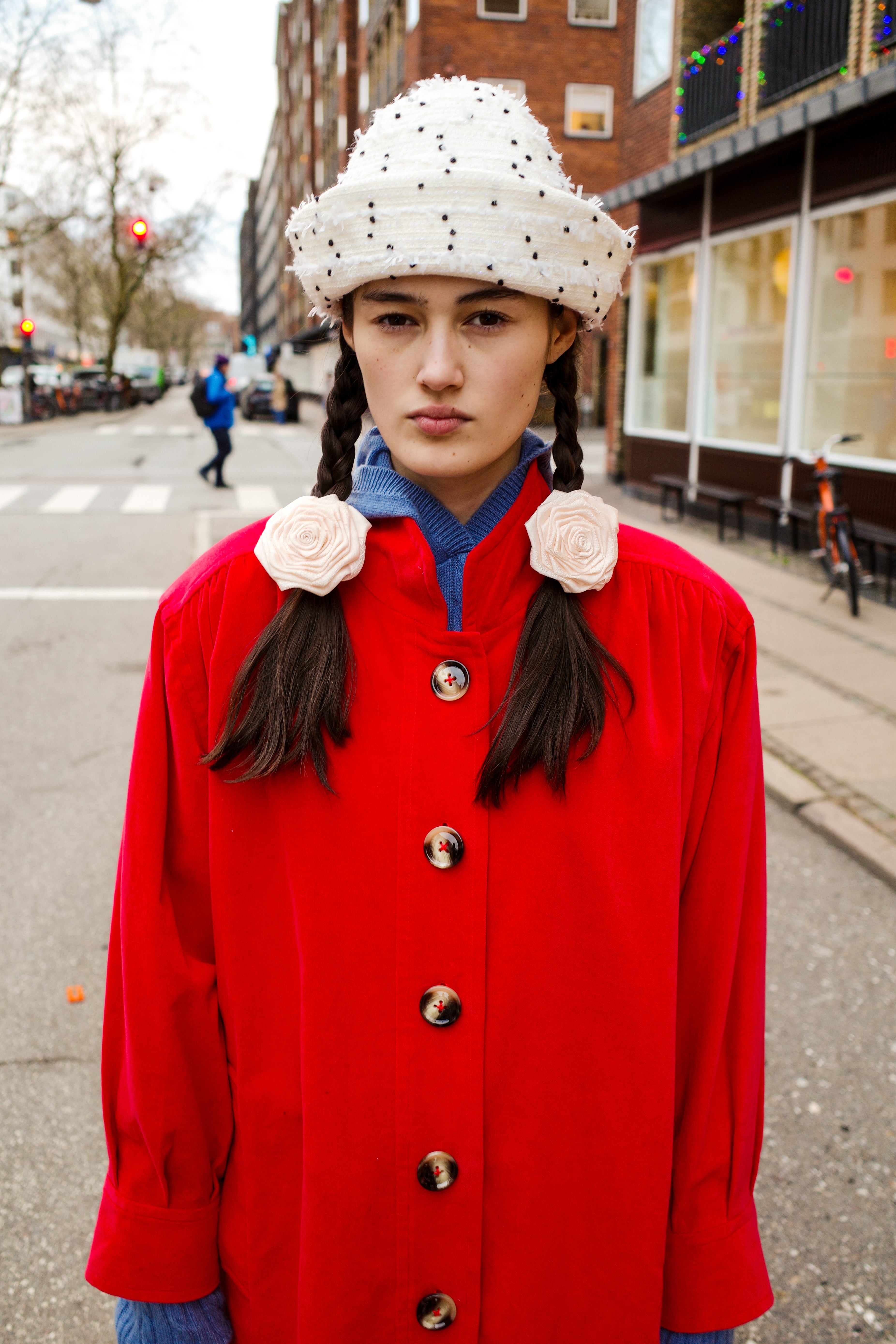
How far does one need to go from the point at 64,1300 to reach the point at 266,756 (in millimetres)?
1910

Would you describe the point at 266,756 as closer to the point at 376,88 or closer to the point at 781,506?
the point at 781,506

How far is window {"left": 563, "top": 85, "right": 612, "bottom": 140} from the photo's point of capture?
31219mm

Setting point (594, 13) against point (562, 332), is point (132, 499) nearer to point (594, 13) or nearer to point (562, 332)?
point (562, 332)

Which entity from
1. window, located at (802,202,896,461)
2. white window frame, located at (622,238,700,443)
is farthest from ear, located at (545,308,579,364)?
white window frame, located at (622,238,700,443)

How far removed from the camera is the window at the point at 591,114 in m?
31.2

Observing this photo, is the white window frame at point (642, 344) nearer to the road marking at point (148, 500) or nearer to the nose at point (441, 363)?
the road marking at point (148, 500)

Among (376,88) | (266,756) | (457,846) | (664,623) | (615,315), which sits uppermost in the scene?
(376,88)

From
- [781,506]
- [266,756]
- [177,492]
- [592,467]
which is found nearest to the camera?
[266,756]

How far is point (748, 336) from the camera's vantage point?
13422mm

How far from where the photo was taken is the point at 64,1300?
2.55 meters

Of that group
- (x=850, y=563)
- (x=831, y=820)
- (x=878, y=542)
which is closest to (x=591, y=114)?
(x=878, y=542)

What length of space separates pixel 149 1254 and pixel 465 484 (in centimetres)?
108

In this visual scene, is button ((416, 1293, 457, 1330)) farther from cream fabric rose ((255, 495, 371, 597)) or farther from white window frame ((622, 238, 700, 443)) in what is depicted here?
white window frame ((622, 238, 700, 443))

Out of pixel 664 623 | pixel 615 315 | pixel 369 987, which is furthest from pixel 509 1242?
pixel 615 315
